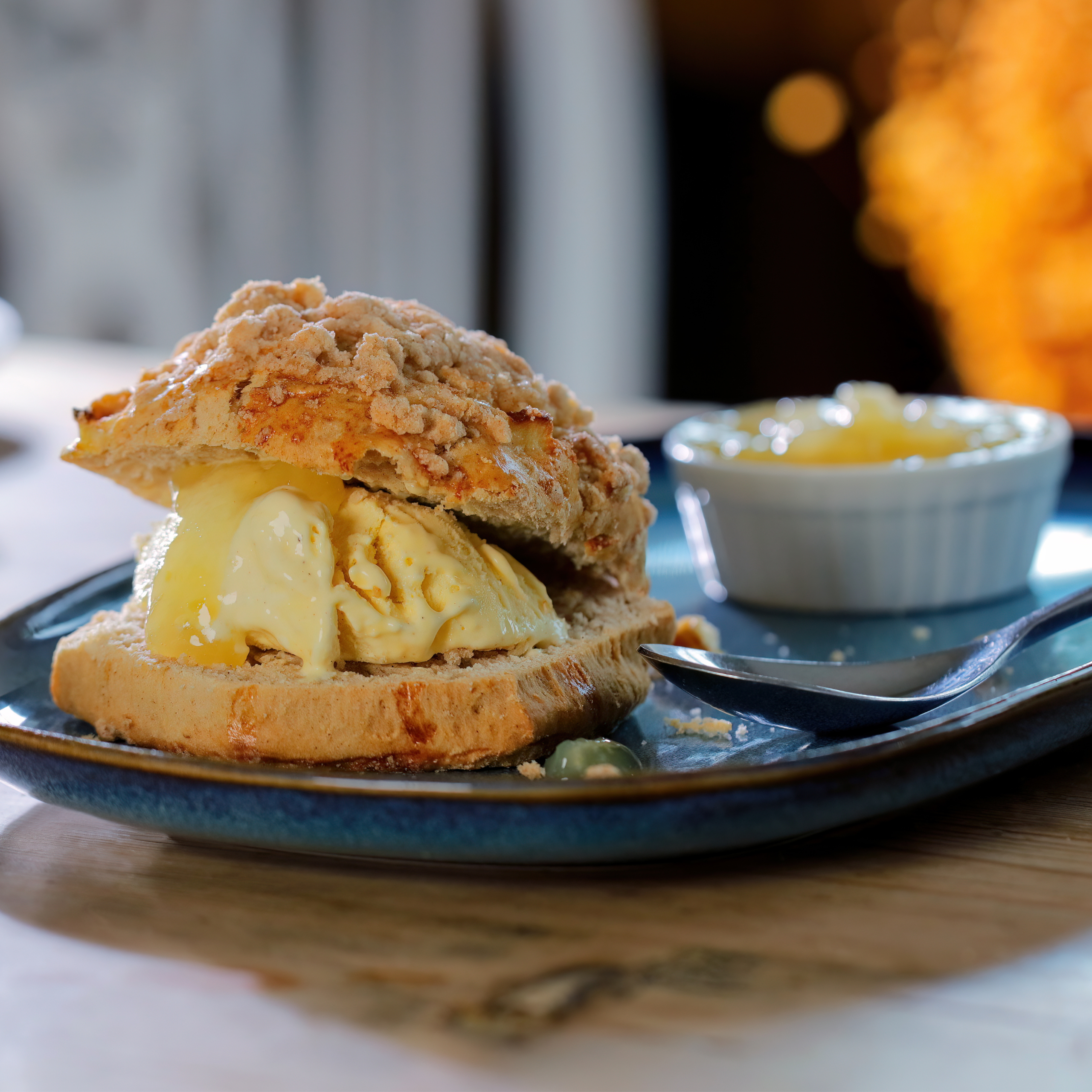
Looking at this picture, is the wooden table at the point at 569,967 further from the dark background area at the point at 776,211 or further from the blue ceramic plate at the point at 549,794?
the dark background area at the point at 776,211

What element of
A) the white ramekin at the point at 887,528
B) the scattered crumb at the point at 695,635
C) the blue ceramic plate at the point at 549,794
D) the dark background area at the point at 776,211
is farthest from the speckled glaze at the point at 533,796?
the dark background area at the point at 776,211

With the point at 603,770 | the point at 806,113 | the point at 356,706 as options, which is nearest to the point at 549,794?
the point at 603,770

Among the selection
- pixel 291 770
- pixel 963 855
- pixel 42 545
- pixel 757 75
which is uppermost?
pixel 757 75

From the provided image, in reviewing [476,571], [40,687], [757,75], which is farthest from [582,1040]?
[757,75]

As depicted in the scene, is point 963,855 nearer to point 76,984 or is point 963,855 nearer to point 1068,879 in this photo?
point 1068,879

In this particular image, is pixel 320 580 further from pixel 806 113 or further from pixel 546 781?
pixel 806 113
